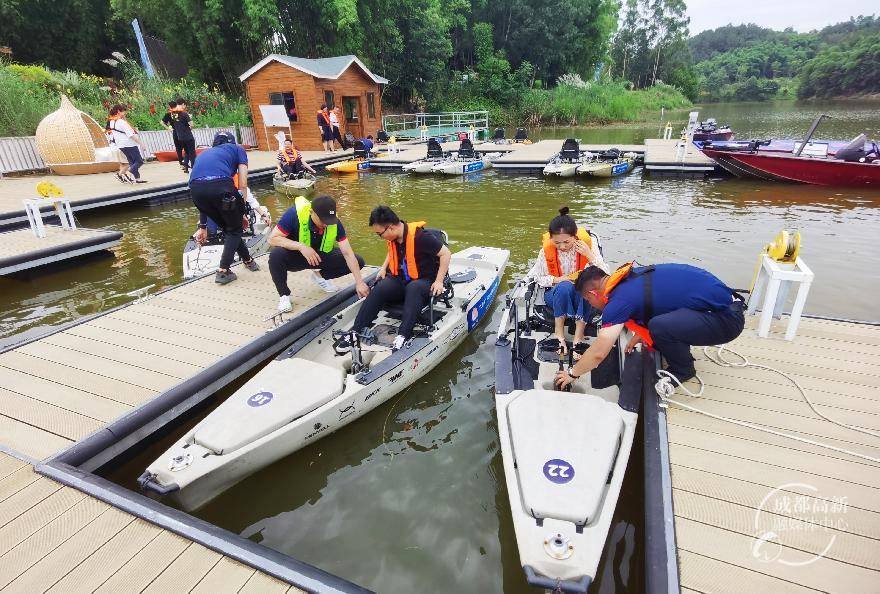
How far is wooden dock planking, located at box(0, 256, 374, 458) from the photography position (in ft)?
12.2

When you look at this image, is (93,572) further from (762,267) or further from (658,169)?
(658,169)

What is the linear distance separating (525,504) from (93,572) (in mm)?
2466

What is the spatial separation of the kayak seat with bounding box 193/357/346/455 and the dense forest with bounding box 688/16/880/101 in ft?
279

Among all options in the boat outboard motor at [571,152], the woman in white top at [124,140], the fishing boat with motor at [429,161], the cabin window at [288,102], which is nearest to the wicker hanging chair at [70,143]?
the woman in white top at [124,140]

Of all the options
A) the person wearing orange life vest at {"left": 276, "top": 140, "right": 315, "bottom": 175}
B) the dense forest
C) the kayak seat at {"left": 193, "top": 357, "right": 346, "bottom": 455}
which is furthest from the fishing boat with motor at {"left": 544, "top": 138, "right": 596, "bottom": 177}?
the dense forest

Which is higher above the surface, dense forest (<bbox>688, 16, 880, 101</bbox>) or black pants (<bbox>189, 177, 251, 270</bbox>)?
dense forest (<bbox>688, 16, 880, 101</bbox>)

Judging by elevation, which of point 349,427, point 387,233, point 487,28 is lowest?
point 349,427

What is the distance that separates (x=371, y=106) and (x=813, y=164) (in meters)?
19.0

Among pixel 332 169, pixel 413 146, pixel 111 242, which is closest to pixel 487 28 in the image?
pixel 413 146

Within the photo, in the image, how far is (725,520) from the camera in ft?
8.61

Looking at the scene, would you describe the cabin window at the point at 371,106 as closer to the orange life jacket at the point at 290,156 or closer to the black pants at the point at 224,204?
the orange life jacket at the point at 290,156

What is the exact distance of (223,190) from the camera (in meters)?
5.98

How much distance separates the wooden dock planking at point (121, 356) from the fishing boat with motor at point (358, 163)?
1178 cm

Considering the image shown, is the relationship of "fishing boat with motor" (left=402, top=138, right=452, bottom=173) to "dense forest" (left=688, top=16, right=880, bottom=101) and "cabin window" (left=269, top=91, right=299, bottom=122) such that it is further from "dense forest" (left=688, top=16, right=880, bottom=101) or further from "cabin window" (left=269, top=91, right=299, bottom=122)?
"dense forest" (left=688, top=16, right=880, bottom=101)
